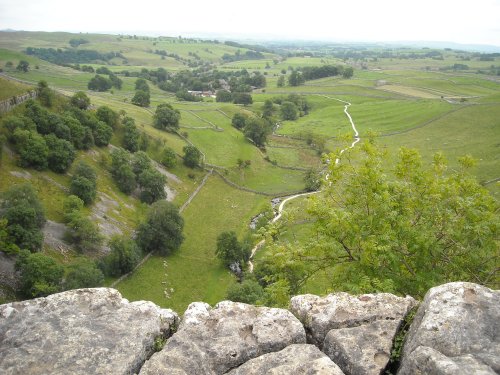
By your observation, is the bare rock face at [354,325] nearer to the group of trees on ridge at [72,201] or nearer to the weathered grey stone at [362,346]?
the weathered grey stone at [362,346]

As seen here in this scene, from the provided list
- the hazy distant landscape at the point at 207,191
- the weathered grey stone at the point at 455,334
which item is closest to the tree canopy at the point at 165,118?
the hazy distant landscape at the point at 207,191

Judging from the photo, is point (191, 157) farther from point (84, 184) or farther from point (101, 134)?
point (84, 184)

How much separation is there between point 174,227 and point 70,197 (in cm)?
1901

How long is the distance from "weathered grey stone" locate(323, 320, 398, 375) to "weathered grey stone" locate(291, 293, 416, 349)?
0.96ft

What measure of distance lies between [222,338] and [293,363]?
250cm

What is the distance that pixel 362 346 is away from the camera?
10836 mm

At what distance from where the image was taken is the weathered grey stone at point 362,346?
1029cm

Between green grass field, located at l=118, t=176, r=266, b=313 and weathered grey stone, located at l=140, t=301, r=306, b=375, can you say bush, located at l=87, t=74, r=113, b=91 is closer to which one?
green grass field, located at l=118, t=176, r=266, b=313

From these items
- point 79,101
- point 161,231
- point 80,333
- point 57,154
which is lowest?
point 161,231

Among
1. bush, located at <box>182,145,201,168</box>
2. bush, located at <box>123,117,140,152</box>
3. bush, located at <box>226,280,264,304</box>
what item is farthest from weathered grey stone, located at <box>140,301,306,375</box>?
bush, located at <box>182,145,201,168</box>

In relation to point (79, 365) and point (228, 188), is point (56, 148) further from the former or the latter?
point (79, 365)

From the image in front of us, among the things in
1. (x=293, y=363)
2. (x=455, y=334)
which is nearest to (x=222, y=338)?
(x=293, y=363)

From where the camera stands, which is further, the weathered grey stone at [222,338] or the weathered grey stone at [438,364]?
the weathered grey stone at [222,338]

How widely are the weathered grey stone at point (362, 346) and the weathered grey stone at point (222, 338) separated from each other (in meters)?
1.15
